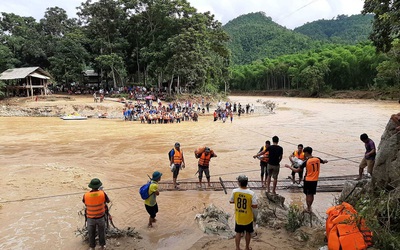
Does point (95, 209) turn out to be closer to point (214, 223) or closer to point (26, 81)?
point (214, 223)

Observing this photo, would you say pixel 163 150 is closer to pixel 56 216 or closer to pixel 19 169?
pixel 19 169

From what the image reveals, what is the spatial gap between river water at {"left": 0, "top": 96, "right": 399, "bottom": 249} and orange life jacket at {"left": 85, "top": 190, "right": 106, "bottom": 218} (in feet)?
3.38

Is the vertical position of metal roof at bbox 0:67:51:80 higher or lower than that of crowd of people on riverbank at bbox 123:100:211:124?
higher

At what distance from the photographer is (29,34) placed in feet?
147

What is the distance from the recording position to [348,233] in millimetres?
4203

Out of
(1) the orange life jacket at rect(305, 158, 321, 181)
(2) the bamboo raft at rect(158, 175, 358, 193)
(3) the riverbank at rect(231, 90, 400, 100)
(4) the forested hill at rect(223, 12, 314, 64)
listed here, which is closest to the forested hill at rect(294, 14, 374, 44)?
(4) the forested hill at rect(223, 12, 314, 64)

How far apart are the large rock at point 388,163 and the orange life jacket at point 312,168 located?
1251mm

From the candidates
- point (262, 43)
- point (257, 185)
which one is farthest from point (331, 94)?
point (262, 43)

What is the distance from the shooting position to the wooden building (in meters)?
36.0

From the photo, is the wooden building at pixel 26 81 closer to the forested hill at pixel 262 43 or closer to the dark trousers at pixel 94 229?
the dark trousers at pixel 94 229

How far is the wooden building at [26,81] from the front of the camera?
35991 mm

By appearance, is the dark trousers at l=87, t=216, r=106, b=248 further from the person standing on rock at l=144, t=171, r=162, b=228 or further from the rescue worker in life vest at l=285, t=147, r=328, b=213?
the rescue worker in life vest at l=285, t=147, r=328, b=213

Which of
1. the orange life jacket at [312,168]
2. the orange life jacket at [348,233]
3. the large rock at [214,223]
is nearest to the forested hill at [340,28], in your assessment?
the orange life jacket at [312,168]

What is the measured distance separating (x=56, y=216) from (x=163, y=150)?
26.5ft
